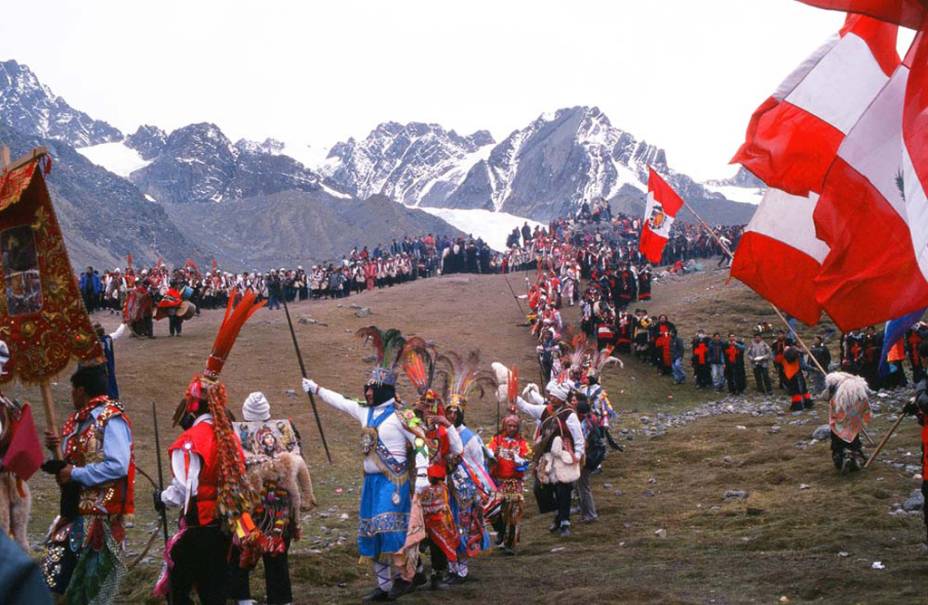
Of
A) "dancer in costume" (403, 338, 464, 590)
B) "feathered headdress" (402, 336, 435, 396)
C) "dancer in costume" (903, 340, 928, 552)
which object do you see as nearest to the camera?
"dancer in costume" (903, 340, 928, 552)

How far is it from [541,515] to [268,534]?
618 centimetres

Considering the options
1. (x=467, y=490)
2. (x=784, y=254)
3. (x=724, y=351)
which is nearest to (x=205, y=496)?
(x=467, y=490)

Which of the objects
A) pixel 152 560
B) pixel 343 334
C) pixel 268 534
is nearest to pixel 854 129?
pixel 268 534

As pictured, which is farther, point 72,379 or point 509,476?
point 509,476

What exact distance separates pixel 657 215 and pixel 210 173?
366 feet

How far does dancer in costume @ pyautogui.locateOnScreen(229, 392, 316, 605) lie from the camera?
764 centimetres

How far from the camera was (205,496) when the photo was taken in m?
6.50

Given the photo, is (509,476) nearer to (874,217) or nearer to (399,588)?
(399,588)

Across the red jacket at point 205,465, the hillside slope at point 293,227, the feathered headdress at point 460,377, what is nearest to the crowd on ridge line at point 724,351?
the feathered headdress at point 460,377

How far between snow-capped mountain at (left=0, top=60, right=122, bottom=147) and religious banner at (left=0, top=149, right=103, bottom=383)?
542ft

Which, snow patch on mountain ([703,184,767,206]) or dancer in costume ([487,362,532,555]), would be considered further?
snow patch on mountain ([703,184,767,206])

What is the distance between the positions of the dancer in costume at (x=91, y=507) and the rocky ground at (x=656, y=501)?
2190 mm

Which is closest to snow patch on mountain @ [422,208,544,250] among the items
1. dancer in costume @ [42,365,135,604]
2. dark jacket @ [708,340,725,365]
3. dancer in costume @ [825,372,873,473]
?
dark jacket @ [708,340,725,365]

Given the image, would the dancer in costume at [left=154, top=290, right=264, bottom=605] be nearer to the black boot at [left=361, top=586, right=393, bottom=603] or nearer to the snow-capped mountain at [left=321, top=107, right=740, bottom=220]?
the black boot at [left=361, top=586, right=393, bottom=603]
